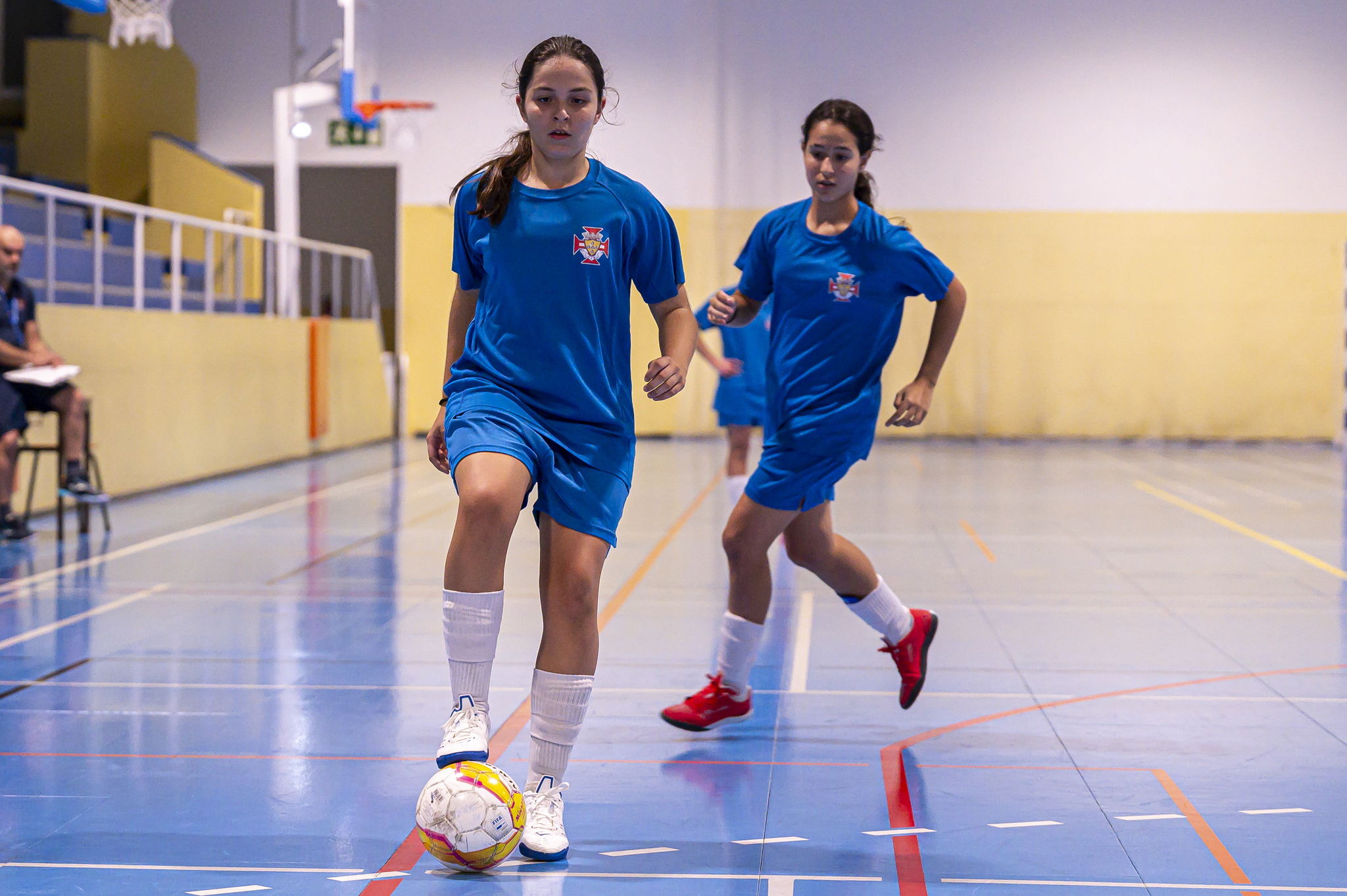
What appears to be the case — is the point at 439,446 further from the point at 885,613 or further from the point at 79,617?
the point at 79,617

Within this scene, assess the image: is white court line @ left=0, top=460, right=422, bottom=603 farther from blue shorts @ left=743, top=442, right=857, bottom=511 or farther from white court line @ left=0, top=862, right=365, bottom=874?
blue shorts @ left=743, top=442, right=857, bottom=511

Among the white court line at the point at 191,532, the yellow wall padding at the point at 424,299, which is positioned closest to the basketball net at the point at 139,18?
the white court line at the point at 191,532

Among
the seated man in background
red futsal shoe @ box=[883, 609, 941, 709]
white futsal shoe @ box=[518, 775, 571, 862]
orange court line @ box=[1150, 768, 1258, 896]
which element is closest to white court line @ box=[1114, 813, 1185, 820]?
orange court line @ box=[1150, 768, 1258, 896]

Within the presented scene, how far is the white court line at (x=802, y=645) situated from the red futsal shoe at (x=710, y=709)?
0.48 metres

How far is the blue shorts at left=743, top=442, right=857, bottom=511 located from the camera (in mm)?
4016

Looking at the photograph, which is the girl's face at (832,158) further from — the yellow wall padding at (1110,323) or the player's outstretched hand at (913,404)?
the yellow wall padding at (1110,323)

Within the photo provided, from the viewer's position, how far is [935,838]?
3209 mm

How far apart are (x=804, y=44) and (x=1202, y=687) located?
14.5 meters

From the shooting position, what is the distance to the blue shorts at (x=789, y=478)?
13.2 feet

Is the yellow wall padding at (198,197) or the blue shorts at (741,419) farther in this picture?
the yellow wall padding at (198,197)

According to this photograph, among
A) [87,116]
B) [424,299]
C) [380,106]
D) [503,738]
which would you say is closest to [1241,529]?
[503,738]

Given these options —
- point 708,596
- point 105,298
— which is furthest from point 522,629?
point 105,298

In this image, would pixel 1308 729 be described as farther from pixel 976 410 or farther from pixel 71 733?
pixel 976 410

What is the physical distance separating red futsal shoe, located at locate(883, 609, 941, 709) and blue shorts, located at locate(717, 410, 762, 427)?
13.5 feet
